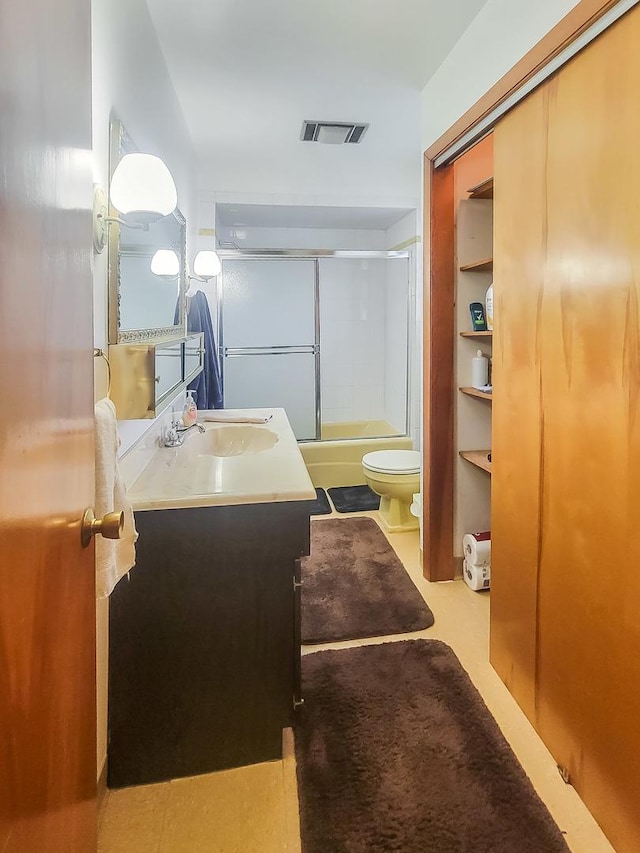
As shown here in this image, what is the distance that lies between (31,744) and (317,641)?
1610mm

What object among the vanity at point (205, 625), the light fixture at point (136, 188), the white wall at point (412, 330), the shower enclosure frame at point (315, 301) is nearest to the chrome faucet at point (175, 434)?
the vanity at point (205, 625)

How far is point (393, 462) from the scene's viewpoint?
10.6 feet

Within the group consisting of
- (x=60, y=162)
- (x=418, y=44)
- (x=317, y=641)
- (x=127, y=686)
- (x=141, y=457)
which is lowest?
(x=317, y=641)

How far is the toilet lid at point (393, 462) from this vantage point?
10.1 feet

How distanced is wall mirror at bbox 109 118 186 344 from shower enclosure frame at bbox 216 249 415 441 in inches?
62.3

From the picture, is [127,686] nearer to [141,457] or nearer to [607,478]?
[141,457]

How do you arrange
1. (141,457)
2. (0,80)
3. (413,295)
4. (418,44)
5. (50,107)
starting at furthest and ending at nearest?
1. (413,295)
2. (418,44)
3. (141,457)
4. (50,107)
5. (0,80)

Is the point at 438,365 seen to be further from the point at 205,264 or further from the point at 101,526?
the point at 101,526

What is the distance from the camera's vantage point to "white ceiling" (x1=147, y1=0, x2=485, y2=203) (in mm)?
1842

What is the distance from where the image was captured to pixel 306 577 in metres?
2.62

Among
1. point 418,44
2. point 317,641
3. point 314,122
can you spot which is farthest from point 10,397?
point 314,122

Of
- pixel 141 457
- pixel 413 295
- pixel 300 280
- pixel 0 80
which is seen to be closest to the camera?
pixel 0 80

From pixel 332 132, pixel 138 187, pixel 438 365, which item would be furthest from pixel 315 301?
pixel 138 187

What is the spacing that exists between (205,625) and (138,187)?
1203 mm
